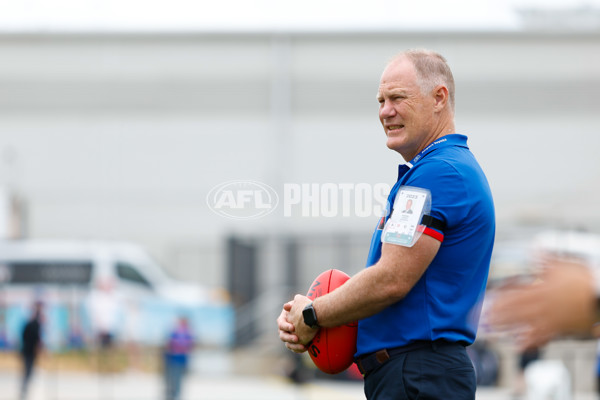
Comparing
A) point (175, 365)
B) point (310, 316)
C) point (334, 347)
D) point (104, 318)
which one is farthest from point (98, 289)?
point (310, 316)

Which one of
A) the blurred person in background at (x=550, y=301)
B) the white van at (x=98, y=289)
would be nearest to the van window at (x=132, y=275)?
the white van at (x=98, y=289)

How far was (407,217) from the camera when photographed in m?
2.88

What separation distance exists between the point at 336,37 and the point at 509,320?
24.2 metres

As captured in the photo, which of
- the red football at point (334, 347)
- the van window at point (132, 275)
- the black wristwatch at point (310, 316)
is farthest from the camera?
the van window at point (132, 275)

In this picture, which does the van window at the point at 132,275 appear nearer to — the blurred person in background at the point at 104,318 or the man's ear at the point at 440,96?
the blurred person in background at the point at 104,318

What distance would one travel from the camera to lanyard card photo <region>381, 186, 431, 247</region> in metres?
2.84

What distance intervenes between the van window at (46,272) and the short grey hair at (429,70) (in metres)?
19.5

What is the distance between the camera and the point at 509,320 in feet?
6.07

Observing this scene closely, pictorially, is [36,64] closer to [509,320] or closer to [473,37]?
[473,37]

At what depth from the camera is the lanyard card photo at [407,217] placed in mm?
2841

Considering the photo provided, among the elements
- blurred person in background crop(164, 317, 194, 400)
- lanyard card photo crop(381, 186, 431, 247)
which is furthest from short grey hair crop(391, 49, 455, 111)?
blurred person in background crop(164, 317, 194, 400)

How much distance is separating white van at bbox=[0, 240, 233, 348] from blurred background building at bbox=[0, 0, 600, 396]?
1028 millimetres

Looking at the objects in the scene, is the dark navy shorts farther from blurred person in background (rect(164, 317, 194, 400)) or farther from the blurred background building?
the blurred background building

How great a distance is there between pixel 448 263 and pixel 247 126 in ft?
79.0
